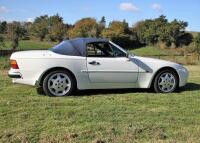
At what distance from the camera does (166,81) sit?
33.6 ft

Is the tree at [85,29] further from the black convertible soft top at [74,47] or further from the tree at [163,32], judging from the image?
→ the black convertible soft top at [74,47]

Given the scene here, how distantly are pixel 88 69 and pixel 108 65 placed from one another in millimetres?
457

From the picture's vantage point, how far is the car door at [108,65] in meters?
9.64

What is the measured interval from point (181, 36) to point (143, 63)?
85810 mm

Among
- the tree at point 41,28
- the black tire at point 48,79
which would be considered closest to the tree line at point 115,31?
the tree at point 41,28

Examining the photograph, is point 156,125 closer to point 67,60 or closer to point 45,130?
point 45,130

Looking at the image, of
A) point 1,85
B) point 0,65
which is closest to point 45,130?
point 1,85

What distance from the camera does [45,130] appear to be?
20.7 feet

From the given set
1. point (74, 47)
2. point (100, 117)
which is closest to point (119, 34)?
point (74, 47)

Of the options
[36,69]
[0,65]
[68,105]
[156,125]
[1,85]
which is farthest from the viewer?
[0,65]

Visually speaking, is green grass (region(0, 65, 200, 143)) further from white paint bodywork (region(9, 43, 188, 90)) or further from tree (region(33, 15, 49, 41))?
tree (region(33, 15, 49, 41))

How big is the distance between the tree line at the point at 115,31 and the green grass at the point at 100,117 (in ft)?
253

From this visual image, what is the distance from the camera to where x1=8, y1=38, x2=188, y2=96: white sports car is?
30.6ft

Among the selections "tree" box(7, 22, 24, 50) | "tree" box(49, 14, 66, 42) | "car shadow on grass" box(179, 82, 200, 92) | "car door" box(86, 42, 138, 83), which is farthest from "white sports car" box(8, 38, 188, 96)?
"tree" box(49, 14, 66, 42)
